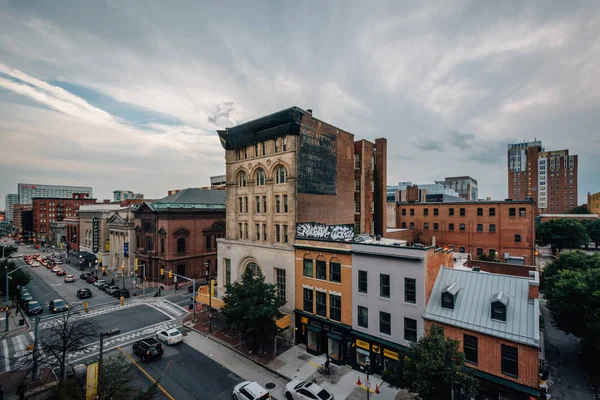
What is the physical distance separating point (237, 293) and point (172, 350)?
9.23 meters

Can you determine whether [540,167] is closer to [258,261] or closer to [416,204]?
[416,204]

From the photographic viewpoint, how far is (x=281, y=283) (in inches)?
1172

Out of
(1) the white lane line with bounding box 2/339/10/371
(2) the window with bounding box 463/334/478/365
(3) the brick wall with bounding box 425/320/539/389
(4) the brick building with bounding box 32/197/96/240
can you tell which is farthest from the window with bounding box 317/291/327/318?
(4) the brick building with bounding box 32/197/96/240

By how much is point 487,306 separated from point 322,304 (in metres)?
13.1

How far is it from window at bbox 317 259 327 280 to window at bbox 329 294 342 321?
190cm

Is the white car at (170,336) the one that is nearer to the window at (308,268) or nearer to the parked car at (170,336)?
the parked car at (170,336)

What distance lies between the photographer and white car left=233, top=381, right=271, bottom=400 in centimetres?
1786

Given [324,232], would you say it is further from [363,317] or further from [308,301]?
[363,317]

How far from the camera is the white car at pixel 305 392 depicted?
1775 cm

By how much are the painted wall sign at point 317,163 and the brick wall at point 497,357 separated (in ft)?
61.2

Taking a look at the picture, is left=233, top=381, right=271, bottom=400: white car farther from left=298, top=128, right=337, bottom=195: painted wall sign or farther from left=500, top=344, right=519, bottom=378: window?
left=298, top=128, right=337, bottom=195: painted wall sign

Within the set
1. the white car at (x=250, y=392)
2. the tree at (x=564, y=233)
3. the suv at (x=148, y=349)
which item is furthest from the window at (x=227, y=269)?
the tree at (x=564, y=233)

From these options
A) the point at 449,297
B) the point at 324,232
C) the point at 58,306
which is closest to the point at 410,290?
the point at 449,297

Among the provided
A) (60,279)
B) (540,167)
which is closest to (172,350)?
(60,279)
